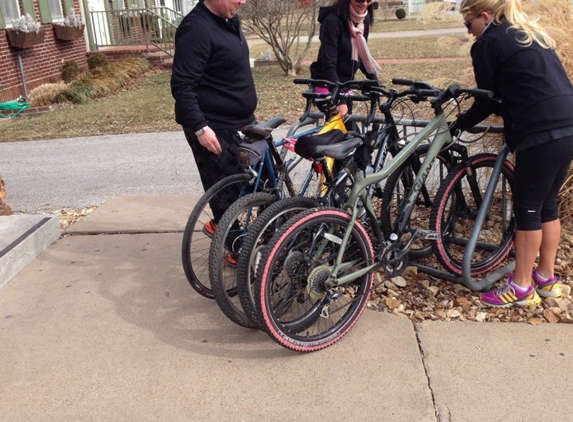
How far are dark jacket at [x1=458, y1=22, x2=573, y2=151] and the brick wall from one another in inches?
423

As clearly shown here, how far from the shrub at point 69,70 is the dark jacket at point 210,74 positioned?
1104cm

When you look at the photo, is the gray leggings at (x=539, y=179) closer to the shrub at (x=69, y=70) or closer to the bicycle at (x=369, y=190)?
the bicycle at (x=369, y=190)

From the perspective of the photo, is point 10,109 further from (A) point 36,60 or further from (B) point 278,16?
(B) point 278,16

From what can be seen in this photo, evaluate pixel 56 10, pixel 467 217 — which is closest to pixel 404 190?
pixel 467 217

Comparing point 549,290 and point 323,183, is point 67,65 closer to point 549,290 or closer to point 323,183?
point 323,183

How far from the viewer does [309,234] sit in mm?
3094

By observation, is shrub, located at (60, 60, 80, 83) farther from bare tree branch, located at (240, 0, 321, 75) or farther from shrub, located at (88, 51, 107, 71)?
bare tree branch, located at (240, 0, 321, 75)

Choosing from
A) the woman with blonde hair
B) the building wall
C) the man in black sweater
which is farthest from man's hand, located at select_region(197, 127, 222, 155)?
the building wall

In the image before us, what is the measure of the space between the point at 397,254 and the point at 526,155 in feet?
2.81

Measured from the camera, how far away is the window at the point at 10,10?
12.2m

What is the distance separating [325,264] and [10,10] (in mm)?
11634

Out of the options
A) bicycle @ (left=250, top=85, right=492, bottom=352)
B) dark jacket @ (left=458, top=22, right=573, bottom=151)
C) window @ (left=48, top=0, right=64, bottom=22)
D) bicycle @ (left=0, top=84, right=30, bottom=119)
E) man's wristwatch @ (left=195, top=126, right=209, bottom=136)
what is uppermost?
window @ (left=48, top=0, right=64, bottom=22)

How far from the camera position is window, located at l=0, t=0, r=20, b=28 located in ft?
39.9

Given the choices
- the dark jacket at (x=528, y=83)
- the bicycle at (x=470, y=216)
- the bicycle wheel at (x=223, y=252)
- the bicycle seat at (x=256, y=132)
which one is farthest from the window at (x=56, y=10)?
the dark jacket at (x=528, y=83)
